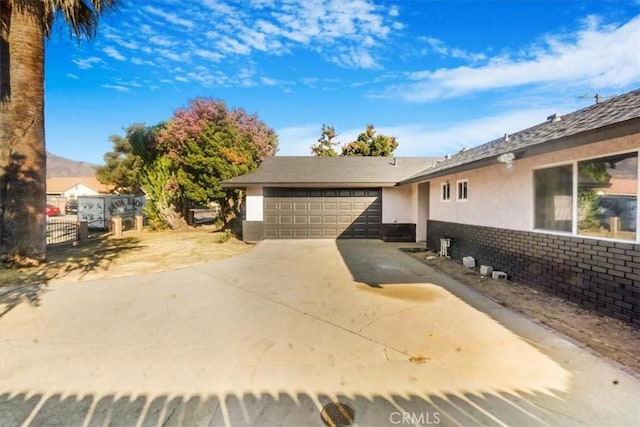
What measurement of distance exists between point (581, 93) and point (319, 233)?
13132 millimetres

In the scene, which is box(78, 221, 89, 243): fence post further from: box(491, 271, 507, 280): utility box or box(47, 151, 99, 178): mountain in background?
box(47, 151, 99, 178): mountain in background

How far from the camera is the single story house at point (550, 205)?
416cm

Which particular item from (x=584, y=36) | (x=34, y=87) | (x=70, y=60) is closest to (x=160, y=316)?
(x=34, y=87)

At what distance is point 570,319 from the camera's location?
14.0 feet

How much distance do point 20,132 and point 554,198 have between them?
12.7 meters

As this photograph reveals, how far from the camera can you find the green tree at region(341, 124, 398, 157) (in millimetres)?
29594

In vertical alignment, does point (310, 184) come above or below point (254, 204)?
above

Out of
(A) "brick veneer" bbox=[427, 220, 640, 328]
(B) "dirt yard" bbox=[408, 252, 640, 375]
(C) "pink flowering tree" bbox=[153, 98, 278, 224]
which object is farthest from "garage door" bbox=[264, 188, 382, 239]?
(B) "dirt yard" bbox=[408, 252, 640, 375]

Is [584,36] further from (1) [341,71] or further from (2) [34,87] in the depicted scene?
(2) [34,87]

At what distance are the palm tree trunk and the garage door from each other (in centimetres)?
801

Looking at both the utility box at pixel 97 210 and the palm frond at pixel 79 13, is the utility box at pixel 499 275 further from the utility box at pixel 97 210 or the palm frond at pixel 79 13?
the utility box at pixel 97 210

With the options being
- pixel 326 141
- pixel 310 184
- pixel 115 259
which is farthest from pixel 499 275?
pixel 326 141

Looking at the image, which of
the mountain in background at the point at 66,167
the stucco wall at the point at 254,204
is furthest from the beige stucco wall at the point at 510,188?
the mountain in background at the point at 66,167

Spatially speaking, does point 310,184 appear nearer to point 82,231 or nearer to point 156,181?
point 82,231
